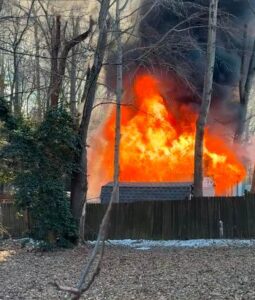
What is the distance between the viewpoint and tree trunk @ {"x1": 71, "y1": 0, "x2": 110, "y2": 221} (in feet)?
51.9

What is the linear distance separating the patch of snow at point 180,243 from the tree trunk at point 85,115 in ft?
5.95

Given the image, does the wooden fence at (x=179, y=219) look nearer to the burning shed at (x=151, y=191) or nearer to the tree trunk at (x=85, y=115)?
the tree trunk at (x=85, y=115)

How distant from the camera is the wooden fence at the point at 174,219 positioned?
18.4m

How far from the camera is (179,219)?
18.7 meters

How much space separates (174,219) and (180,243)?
131 cm

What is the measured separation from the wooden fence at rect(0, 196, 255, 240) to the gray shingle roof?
4502 mm

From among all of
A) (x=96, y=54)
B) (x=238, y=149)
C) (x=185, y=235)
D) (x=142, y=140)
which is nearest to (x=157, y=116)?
(x=142, y=140)

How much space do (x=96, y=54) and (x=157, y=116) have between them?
11.8 metres

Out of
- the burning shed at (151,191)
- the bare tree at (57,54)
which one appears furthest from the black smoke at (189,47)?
→ the burning shed at (151,191)

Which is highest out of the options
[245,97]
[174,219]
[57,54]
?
[245,97]

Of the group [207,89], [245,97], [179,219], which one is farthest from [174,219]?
[245,97]

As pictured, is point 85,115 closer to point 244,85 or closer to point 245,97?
point 245,97

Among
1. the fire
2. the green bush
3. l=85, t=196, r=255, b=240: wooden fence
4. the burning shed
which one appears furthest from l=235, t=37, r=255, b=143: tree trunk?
the green bush

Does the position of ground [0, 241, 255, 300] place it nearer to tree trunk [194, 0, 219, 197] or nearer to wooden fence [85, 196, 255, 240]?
wooden fence [85, 196, 255, 240]
